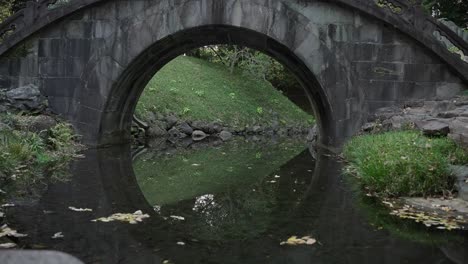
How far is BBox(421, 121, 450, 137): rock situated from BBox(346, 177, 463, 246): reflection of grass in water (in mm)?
2338

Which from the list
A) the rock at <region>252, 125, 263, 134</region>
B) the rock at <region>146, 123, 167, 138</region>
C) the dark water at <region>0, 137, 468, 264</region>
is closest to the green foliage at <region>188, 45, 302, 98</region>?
the rock at <region>252, 125, 263, 134</region>

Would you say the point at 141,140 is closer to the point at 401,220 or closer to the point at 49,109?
the point at 49,109

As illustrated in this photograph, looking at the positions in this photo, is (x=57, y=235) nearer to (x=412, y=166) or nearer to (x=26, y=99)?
(x=412, y=166)

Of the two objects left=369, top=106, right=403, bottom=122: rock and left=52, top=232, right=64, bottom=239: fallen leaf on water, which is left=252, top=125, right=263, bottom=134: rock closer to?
left=369, top=106, right=403, bottom=122: rock

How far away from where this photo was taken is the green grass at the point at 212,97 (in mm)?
25047

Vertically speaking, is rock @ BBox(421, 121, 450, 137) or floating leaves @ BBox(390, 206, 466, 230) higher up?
rock @ BBox(421, 121, 450, 137)

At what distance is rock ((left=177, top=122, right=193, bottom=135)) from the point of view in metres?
23.4

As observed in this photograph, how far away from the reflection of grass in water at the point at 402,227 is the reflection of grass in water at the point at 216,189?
4.20 ft

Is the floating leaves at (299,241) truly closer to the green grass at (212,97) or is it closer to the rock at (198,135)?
the green grass at (212,97)

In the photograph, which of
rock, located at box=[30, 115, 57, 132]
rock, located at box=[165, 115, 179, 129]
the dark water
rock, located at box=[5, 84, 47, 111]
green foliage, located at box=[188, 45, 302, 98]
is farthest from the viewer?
green foliage, located at box=[188, 45, 302, 98]

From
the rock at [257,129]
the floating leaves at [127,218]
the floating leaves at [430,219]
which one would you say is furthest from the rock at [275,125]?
the floating leaves at [127,218]

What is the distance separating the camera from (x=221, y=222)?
6.18 meters

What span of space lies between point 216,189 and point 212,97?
19.9 meters

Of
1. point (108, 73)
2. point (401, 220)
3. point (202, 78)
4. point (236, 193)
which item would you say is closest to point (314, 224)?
point (401, 220)
